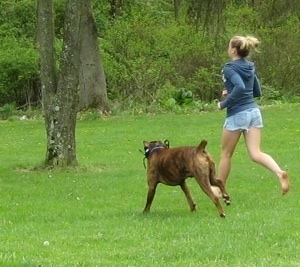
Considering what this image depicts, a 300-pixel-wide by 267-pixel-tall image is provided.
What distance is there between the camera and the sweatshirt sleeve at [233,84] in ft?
33.1

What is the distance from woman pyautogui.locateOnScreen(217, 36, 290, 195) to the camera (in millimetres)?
10172

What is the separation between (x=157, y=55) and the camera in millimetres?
30766

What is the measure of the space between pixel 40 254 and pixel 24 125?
1706 centimetres

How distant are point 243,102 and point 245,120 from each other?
215mm

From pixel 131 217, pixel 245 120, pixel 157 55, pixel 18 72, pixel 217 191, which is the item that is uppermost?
pixel 245 120

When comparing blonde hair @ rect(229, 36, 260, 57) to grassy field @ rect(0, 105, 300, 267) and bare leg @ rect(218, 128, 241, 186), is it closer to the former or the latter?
bare leg @ rect(218, 128, 241, 186)

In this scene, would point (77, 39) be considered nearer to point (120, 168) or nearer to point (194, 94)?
point (120, 168)

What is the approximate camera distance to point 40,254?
24.4ft

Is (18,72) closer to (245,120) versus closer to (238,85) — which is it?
(245,120)

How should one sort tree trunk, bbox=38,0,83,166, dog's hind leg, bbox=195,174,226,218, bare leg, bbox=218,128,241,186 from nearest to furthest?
1. dog's hind leg, bbox=195,174,226,218
2. bare leg, bbox=218,128,241,186
3. tree trunk, bbox=38,0,83,166

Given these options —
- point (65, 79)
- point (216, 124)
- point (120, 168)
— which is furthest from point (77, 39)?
point (216, 124)

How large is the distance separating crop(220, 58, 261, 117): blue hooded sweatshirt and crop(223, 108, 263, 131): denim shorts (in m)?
0.05

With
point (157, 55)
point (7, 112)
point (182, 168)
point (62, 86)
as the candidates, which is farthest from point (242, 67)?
point (157, 55)

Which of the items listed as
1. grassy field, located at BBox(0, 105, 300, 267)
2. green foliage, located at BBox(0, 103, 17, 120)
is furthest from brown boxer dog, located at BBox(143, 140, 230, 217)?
green foliage, located at BBox(0, 103, 17, 120)
